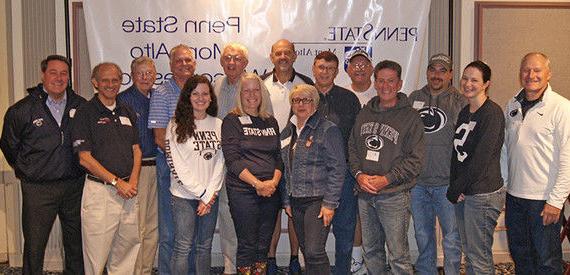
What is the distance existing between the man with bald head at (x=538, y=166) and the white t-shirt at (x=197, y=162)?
70.9 inches

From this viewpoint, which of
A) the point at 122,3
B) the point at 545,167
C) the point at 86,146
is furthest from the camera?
the point at 122,3

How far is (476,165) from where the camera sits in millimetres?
3471

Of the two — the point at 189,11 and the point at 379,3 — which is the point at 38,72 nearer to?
the point at 189,11

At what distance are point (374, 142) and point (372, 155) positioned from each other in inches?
3.1

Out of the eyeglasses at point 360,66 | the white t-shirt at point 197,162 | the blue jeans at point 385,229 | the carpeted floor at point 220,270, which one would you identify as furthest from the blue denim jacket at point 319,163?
the carpeted floor at point 220,270

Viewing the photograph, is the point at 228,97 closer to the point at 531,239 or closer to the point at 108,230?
the point at 108,230

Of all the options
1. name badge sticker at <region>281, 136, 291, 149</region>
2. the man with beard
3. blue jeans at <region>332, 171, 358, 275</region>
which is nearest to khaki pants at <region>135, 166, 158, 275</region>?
→ name badge sticker at <region>281, 136, 291, 149</region>

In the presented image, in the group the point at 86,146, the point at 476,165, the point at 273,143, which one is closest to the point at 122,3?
the point at 86,146

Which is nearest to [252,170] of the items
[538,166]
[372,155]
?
[372,155]

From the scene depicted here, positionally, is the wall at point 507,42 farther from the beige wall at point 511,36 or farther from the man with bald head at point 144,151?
the man with bald head at point 144,151

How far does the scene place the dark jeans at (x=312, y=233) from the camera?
3631mm

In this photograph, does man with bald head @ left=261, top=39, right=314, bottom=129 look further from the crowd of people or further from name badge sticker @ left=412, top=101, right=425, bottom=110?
name badge sticker @ left=412, top=101, right=425, bottom=110

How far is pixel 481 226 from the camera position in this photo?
3482mm

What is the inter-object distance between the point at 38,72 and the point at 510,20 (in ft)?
12.5
